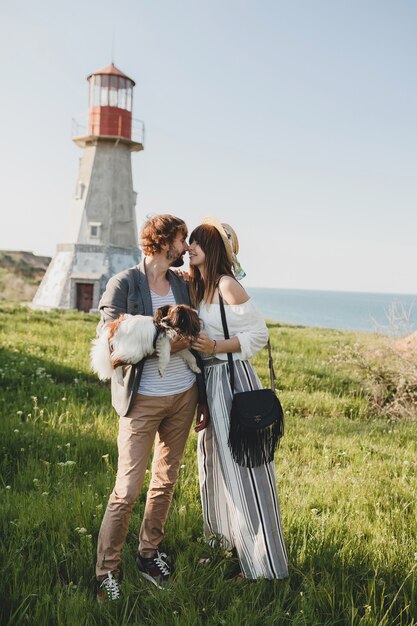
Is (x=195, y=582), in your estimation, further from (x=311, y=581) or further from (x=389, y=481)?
(x=389, y=481)

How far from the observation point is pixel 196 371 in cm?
392

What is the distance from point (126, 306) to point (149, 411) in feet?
2.51

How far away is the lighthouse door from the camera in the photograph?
31.0 meters

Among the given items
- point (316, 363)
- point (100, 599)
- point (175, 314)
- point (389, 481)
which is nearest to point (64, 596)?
point (100, 599)

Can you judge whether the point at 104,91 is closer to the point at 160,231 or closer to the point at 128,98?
the point at 128,98

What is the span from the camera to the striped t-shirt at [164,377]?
3.75 metres

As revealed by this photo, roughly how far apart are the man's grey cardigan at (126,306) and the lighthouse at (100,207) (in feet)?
89.7

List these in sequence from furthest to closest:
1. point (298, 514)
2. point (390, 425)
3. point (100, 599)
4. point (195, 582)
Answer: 1. point (390, 425)
2. point (298, 514)
3. point (195, 582)
4. point (100, 599)

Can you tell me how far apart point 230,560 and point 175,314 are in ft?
6.25

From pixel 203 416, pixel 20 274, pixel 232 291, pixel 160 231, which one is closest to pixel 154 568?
pixel 203 416

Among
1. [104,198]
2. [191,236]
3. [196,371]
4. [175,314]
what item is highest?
[104,198]

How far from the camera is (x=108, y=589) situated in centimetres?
343

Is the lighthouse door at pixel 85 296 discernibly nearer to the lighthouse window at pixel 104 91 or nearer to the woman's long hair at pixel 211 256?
the lighthouse window at pixel 104 91

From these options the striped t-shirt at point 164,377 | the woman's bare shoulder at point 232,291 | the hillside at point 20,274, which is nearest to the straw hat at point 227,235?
the woman's bare shoulder at point 232,291
